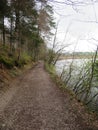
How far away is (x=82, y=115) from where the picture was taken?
22.1 feet

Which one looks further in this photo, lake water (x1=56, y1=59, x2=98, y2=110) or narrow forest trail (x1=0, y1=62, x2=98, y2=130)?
lake water (x1=56, y1=59, x2=98, y2=110)

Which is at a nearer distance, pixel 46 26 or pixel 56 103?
pixel 56 103

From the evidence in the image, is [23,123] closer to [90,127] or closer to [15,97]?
[90,127]

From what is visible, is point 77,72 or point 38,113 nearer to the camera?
point 38,113

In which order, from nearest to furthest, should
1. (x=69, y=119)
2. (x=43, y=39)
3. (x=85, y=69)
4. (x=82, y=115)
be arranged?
1. (x=69, y=119)
2. (x=82, y=115)
3. (x=85, y=69)
4. (x=43, y=39)

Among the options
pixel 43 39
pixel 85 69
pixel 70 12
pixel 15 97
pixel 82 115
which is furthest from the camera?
pixel 43 39

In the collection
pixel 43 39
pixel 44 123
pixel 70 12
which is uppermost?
pixel 70 12

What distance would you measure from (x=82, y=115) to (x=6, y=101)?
10.9ft

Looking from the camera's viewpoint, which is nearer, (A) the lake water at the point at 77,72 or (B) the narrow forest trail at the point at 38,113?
(B) the narrow forest trail at the point at 38,113

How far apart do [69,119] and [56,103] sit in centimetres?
185

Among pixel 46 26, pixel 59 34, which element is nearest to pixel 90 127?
pixel 59 34

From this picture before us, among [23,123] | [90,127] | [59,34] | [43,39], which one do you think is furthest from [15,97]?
[43,39]

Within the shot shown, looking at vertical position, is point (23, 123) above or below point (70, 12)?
below

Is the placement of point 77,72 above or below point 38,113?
below
